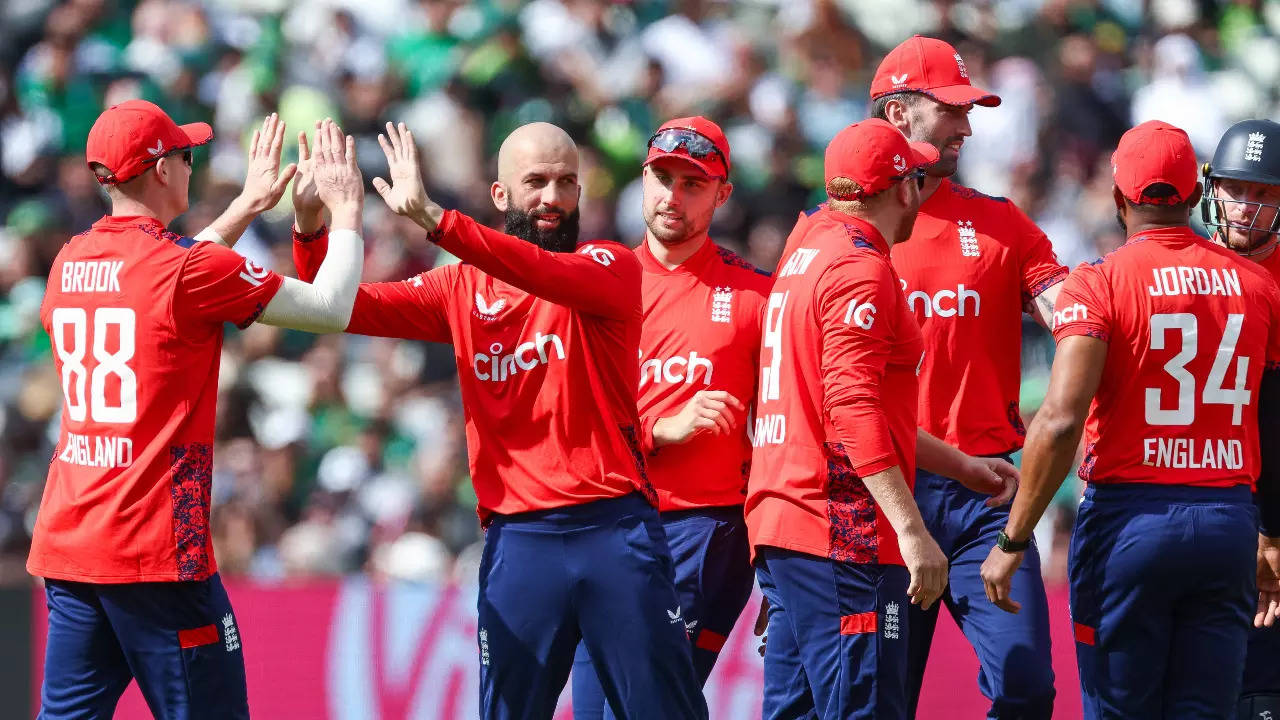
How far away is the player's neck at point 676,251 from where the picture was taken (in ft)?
23.6

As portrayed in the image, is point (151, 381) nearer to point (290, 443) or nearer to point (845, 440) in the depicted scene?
point (845, 440)

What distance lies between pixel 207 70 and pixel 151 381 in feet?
27.4

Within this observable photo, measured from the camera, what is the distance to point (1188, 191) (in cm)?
585

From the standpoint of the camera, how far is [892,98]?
22.7 feet

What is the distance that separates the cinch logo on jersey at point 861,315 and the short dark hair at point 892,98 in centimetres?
157

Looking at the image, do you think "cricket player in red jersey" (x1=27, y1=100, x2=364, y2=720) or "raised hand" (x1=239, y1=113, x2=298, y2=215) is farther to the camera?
"raised hand" (x1=239, y1=113, x2=298, y2=215)

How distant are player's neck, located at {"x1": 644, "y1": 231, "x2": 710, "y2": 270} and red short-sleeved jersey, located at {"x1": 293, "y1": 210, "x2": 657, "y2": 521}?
1146mm

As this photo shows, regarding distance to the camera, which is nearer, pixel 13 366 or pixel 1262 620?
pixel 1262 620

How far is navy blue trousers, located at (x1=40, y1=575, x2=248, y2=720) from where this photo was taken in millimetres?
5738

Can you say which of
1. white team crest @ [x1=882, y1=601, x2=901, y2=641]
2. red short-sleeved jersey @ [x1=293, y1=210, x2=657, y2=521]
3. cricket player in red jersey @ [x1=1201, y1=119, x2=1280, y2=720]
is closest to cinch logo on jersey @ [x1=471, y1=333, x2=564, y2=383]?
red short-sleeved jersey @ [x1=293, y1=210, x2=657, y2=521]

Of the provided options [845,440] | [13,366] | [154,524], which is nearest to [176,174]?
[154,524]

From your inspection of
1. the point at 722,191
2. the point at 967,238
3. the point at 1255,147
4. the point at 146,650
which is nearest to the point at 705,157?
the point at 722,191

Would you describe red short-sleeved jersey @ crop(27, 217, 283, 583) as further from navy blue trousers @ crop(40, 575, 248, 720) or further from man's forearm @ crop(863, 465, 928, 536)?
man's forearm @ crop(863, 465, 928, 536)

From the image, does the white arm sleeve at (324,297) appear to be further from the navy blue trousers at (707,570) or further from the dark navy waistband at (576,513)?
the navy blue trousers at (707,570)
